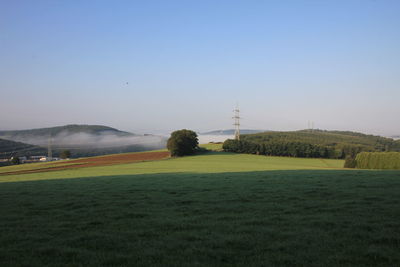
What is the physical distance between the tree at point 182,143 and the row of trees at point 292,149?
14796 millimetres

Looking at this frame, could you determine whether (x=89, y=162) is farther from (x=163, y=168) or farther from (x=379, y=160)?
(x=379, y=160)

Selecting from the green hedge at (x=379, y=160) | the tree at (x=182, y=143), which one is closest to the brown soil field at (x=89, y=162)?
the tree at (x=182, y=143)

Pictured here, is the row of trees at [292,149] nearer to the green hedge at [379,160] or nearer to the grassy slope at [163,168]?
the grassy slope at [163,168]

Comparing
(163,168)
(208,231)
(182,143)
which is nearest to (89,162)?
(182,143)

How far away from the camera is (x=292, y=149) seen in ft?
276

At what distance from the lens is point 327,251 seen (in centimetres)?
666

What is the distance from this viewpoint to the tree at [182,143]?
7756 centimetres

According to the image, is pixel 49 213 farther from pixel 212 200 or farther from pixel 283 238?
pixel 283 238

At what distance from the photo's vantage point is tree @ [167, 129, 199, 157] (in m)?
77.6

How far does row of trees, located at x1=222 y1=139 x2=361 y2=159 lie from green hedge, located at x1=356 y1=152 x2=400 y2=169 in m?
27.0

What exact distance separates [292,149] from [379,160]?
1278 inches

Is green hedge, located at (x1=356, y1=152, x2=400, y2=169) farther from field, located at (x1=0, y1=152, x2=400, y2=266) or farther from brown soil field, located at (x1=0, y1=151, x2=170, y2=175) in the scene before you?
brown soil field, located at (x1=0, y1=151, x2=170, y2=175)

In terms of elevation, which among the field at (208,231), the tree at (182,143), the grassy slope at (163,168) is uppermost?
the tree at (182,143)

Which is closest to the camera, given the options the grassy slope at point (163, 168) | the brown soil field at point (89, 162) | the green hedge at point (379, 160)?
the grassy slope at point (163, 168)
